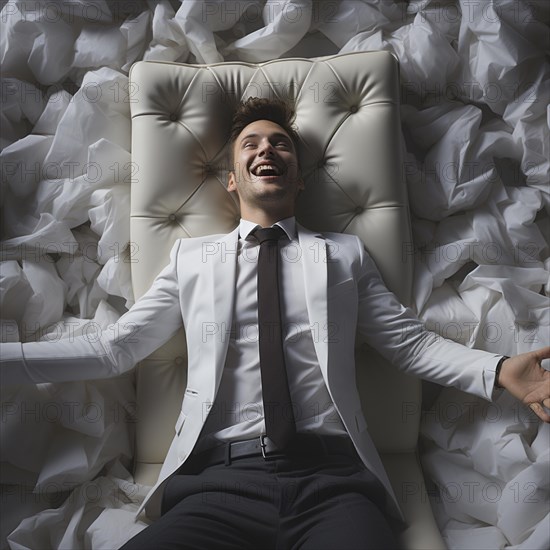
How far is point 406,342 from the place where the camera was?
4.59 feet

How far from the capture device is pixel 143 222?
5.00ft

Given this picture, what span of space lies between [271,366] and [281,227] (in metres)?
0.34

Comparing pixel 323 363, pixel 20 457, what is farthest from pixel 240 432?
pixel 20 457

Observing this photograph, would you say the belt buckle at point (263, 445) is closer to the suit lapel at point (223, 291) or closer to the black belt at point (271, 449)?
the black belt at point (271, 449)

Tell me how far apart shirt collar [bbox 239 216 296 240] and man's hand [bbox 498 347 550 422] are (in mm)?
558

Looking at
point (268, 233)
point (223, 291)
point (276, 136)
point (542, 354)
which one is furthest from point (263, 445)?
point (276, 136)

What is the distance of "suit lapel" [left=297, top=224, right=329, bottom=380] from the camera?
1.30m

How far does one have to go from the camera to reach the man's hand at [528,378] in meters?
1.26

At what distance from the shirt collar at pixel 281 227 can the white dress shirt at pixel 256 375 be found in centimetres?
9

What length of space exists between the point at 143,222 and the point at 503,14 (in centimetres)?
108

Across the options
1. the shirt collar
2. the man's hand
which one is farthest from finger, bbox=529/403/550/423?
the shirt collar

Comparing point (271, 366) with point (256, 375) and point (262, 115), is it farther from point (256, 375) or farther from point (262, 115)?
point (262, 115)

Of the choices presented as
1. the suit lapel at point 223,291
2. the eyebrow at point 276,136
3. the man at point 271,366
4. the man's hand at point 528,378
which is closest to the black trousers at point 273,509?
the man at point 271,366

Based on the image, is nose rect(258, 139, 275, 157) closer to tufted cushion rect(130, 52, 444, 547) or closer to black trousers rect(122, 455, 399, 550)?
tufted cushion rect(130, 52, 444, 547)
